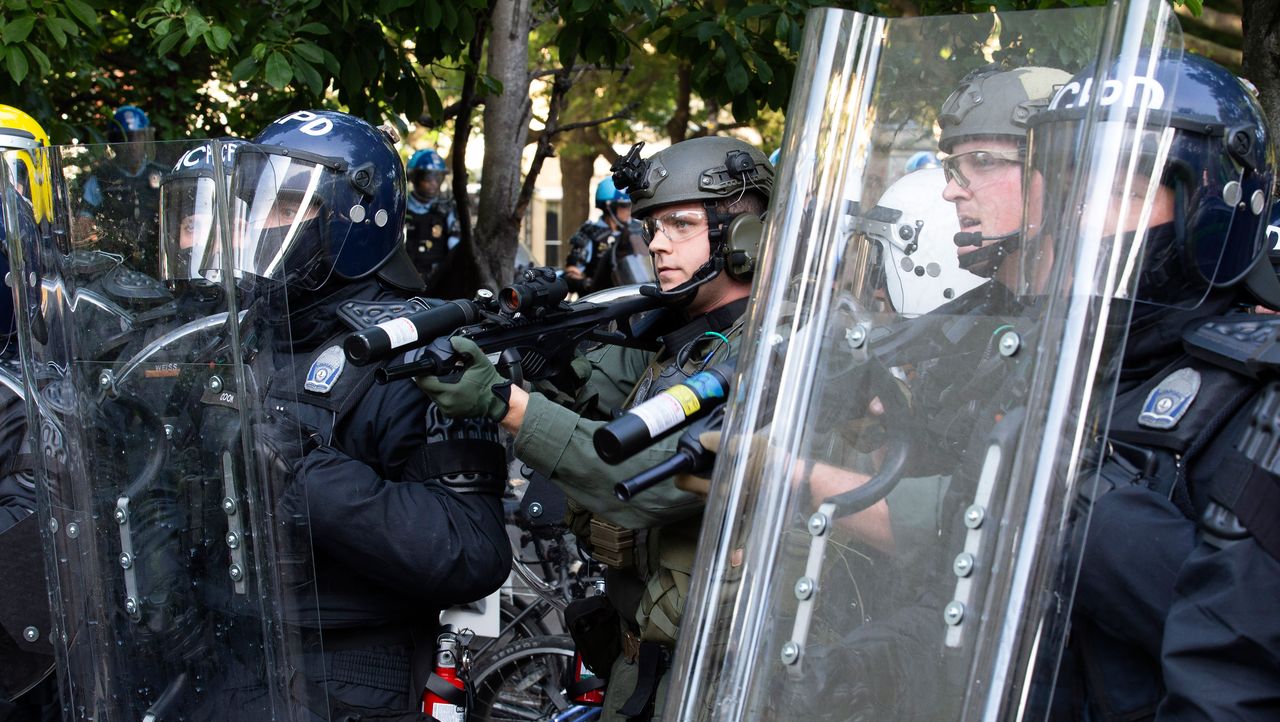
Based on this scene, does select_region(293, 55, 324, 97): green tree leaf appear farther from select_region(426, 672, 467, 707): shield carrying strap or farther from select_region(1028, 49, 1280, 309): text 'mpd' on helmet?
select_region(1028, 49, 1280, 309): text 'mpd' on helmet

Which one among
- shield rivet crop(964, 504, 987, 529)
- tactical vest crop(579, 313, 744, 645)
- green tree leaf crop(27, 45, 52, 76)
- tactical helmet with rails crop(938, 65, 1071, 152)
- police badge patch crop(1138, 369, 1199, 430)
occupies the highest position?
tactical helmet with rails crop(938, 65, 1071, 152)

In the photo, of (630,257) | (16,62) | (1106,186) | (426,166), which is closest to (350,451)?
(1106,186)

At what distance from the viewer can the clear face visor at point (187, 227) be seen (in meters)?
2.24

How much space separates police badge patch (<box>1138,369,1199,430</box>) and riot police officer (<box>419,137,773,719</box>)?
93 centimetres

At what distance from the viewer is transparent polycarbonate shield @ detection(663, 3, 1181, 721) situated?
4.56 feet

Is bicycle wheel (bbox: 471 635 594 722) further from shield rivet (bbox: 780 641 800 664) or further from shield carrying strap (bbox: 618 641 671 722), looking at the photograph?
shield rivet (bbox: 780 641 800 664)

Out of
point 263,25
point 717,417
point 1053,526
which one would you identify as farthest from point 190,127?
point 1053,526

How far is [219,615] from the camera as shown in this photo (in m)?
2.30

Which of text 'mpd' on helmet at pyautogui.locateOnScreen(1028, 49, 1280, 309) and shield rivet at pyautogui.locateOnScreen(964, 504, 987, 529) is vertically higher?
text 'mpd' on helmet at pyautogui.locateOnScreen(1028, 49, 1280, 309)

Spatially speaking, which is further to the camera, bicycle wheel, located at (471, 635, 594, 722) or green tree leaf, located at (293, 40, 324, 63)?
bicycle wheel, located at (471, 635, 594, 722)

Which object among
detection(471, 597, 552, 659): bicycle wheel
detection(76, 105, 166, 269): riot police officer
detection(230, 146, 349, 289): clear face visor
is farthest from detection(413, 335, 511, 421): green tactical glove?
detection(471, 597, 552, 659): bicycle wheel

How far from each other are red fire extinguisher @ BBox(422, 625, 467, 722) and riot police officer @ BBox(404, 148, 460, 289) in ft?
27.5

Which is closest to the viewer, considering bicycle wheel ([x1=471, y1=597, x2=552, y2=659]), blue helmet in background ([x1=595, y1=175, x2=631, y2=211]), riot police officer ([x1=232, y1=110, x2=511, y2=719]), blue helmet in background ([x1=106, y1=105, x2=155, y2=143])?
riot police officer ([x1=232, y1=110, x2=511, y2=719])

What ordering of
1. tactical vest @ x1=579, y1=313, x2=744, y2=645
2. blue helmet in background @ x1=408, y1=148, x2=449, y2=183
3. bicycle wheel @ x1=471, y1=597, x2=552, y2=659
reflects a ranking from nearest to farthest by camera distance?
tactical vest @ x1=579, y1=313, x2=744, y2=645 < bicycle wheel @ x1=471, y1=597, x2=552, y2=659 < blue helmet in background @ x1=408, y1=148, x2=449, y2=183
